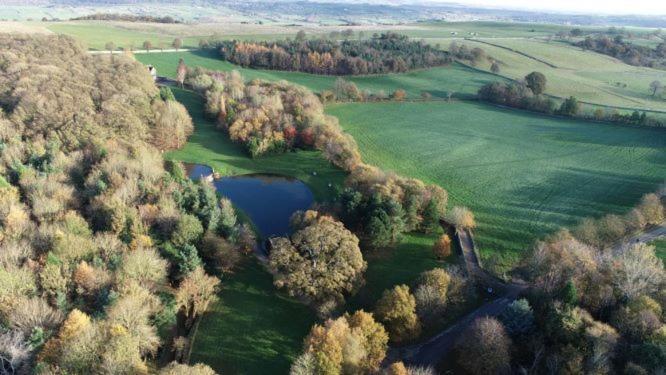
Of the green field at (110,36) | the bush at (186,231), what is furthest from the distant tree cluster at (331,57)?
the bush at (186,231)

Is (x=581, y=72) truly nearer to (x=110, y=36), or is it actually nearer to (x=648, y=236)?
(x=648, y=236)

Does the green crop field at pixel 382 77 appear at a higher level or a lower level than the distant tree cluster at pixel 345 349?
higher

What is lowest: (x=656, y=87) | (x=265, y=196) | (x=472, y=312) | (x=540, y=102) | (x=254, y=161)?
(x=472, y=312)

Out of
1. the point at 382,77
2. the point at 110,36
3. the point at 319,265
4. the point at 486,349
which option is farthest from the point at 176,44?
the point at 486,349

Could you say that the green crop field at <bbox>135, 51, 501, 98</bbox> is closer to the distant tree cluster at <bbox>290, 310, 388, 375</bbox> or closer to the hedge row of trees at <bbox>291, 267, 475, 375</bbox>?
the hedge row of trees at <bbox>291, 267, 475, 375</bbox>

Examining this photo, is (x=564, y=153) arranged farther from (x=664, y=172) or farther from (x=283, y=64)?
(x=283, y=64)

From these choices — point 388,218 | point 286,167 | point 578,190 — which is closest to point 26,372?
point 388,218

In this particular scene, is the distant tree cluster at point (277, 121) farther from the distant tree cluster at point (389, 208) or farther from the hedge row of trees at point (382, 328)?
the hedge row of trees at point (382, 328)
